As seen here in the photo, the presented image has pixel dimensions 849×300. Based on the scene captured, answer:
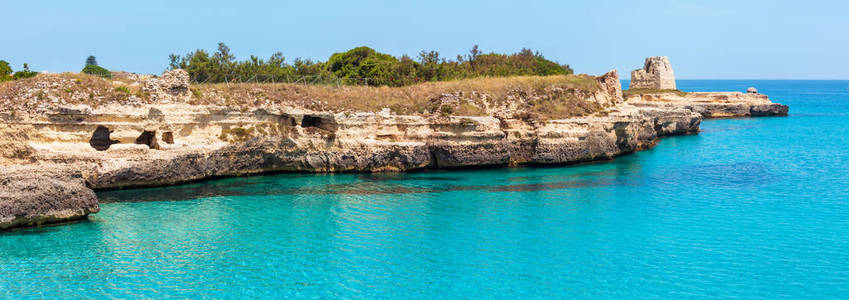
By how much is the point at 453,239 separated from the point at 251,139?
14.5 m

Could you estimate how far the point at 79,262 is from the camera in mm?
18281

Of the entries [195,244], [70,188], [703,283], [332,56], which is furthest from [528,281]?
[332,56]

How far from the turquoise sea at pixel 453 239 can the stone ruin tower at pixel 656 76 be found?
5473 centimetres

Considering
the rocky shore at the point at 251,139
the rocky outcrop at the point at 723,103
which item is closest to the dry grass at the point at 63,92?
the rocky shore at the point at 251,139

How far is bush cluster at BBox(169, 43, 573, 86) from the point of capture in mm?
40000

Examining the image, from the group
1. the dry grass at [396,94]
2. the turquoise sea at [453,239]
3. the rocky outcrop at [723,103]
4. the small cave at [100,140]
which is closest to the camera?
the turquoise sea at [453,239]

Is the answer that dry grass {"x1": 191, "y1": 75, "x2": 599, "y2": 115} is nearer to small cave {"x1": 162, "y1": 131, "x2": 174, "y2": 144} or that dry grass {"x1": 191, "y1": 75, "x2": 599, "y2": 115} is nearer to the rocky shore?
the rocky shore

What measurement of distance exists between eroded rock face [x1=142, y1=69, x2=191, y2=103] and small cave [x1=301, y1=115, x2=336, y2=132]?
633 centimetres

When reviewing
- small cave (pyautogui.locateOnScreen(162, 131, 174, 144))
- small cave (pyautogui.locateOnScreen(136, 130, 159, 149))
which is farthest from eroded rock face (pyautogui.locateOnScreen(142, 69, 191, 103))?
small cave (pyautogui.locateOnScreen(136, 130, 159, 149))

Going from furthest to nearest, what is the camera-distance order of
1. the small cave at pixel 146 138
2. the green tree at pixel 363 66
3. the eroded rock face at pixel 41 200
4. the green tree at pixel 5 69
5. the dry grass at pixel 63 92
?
the green tree at pixel 363 66, the green tree at pixel 5 69, the small cave at pixel 146 138, the dry grass at pixel 63 92, the eroded rock face at pixel 41 200

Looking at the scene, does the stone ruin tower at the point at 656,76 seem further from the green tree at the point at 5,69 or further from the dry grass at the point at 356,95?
the green tree at the point at 5,69

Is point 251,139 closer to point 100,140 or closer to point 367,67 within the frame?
point 100,140

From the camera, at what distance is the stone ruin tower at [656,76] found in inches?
3383

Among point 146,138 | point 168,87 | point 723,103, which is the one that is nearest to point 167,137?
point 146,138
